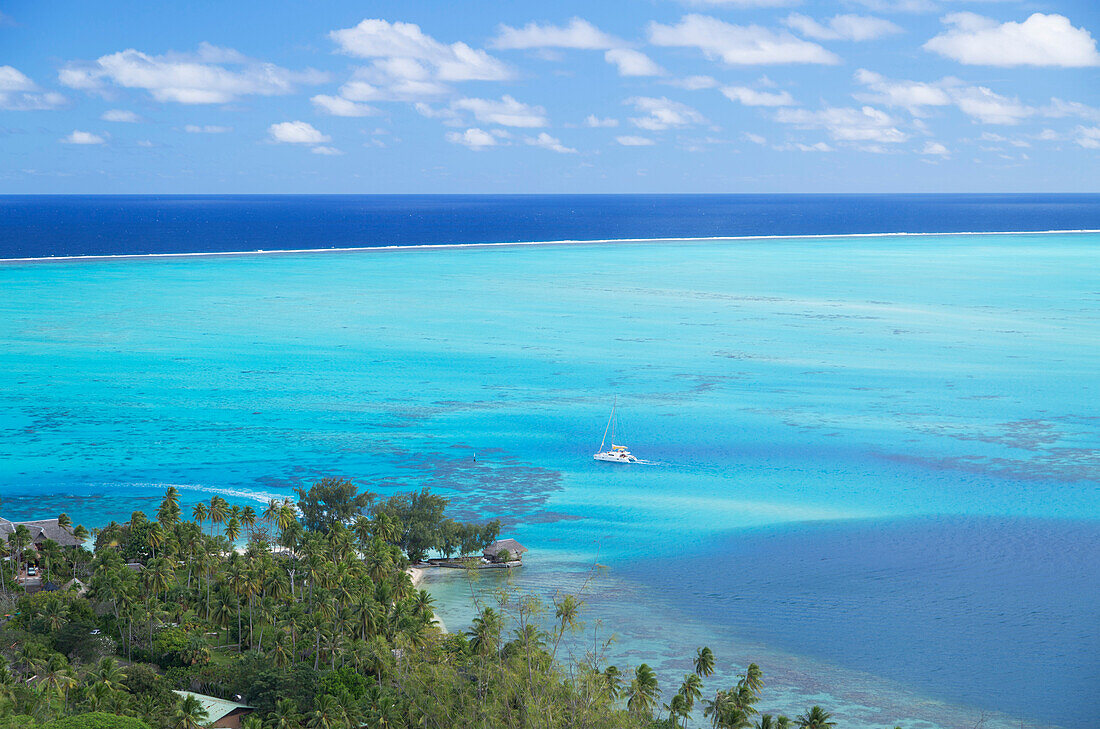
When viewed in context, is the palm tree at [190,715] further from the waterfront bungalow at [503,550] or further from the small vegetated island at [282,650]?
the waterfront bungalow at [503,550]

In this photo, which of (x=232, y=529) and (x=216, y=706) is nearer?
(x=216, y=706)

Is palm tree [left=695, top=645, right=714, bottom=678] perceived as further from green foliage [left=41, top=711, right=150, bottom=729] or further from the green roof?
Result: green foliage [left=41, top=711, right=150, bottom=729]

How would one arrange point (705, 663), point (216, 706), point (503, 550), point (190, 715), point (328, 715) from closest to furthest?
point (190, 715) < point (328, 715) < point (216, 706) < point (705, 663) < point (503, 550)

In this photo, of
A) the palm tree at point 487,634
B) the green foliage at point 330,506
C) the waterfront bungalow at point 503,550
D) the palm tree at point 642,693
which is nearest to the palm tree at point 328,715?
the palm tree at point 487,634

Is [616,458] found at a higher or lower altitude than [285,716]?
higher

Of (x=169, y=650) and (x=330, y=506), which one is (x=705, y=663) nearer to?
(x=169, y=650)

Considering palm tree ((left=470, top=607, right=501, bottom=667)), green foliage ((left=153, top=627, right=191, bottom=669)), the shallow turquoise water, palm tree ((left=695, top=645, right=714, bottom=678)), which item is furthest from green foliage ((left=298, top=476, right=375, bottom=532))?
palm tree ((left=695, top=645, right=714, bottom=678))

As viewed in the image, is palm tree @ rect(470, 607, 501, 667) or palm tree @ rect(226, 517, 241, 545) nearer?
palm tree @ rect(470, 607, 501, 667)

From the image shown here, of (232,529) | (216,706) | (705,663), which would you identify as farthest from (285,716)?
(232,529)
